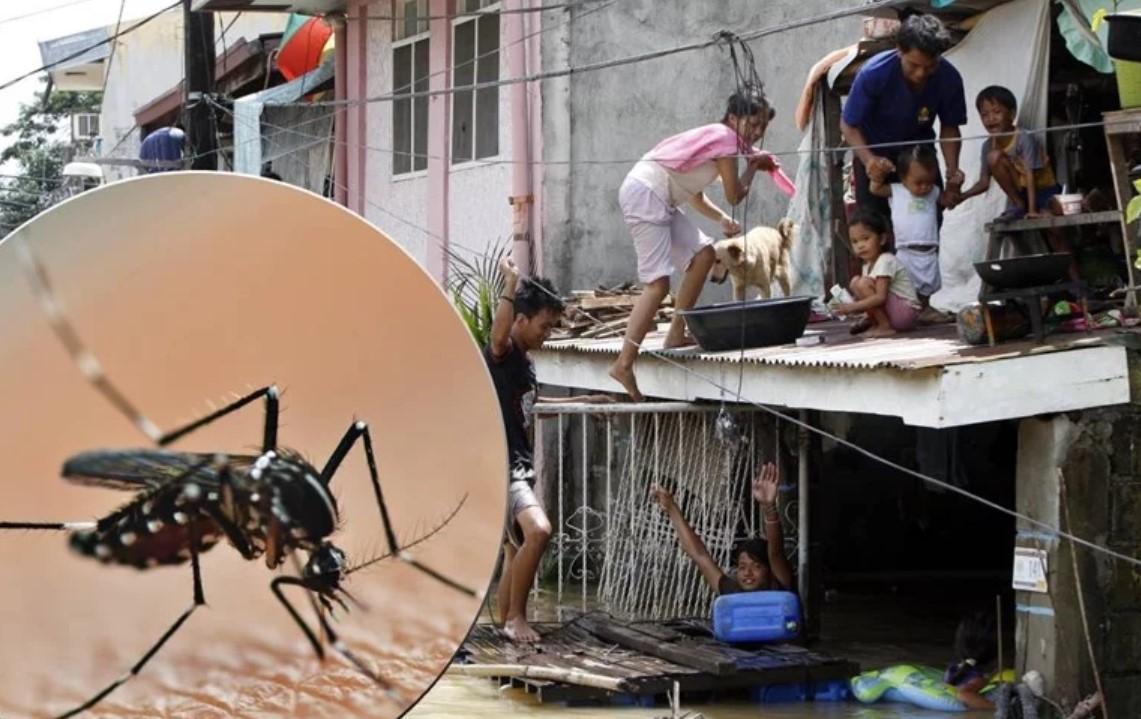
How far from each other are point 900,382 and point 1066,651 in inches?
55.0

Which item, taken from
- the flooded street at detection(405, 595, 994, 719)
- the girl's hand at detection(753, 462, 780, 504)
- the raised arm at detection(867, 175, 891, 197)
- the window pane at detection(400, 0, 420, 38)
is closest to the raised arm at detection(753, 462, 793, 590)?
the girl's hand at detection(753, 462, 780, 504)

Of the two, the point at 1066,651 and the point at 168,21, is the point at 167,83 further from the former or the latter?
the point at 1066,651

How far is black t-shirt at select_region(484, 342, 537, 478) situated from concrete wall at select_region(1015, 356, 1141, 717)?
263cm

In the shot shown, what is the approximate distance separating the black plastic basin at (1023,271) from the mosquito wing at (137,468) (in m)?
3.78

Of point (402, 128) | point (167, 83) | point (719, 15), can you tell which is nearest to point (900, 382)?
→ point (719, 15)

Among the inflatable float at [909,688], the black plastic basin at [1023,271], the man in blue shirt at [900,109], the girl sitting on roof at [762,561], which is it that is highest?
the man in blue shirt at [900,109]

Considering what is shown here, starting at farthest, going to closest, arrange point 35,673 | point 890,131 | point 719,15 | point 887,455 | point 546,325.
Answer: point 719,15 < point 887,455 < point 890,131 < point 546,325 < point 35,673

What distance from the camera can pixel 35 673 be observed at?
22.1 ft

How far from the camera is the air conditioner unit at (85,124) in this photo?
1553 inches

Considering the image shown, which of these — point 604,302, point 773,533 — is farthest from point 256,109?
point 773,533

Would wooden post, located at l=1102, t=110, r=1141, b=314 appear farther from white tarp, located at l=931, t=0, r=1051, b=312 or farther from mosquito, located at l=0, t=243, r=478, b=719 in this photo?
mosquito, located at l=0, t=243, r=478, b=719

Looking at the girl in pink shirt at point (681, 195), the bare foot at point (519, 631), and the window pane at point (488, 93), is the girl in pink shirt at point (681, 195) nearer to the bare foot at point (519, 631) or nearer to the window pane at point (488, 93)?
the bare foot at point (519, 631)

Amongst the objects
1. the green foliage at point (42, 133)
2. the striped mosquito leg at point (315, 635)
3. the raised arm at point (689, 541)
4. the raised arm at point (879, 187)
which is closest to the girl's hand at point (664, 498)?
the raised arm at point (689, 541)

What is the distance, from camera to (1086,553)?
352 inches
